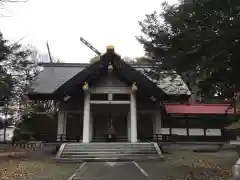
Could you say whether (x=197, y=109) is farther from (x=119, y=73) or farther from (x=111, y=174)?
(x=111, y=174)

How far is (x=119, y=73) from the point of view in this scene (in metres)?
18.1

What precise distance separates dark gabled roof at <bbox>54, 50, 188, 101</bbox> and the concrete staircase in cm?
374

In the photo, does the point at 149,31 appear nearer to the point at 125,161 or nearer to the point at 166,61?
the point at 166,61

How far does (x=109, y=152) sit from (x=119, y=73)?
5.76 meters

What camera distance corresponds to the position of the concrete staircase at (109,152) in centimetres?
1366

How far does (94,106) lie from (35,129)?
19.2ft

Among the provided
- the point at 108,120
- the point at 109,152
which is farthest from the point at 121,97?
the point at 109,152

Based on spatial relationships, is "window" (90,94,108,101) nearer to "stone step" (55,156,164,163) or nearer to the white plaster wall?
"stone step" (55,156,164,163)

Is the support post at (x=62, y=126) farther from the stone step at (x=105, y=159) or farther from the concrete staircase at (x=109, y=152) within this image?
the stone step at (x=105, y=159)

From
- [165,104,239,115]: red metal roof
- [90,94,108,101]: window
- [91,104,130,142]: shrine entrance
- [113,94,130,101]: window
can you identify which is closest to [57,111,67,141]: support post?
[91,104,130,142]: shrine entrance

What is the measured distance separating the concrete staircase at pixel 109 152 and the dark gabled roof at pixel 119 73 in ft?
12.3

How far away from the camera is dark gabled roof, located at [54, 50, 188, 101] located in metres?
17.5

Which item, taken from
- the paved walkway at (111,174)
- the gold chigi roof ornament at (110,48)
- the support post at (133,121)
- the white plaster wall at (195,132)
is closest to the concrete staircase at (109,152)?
the support post at (133,121)

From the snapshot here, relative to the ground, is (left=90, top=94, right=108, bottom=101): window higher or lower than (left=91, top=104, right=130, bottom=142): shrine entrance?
higher
